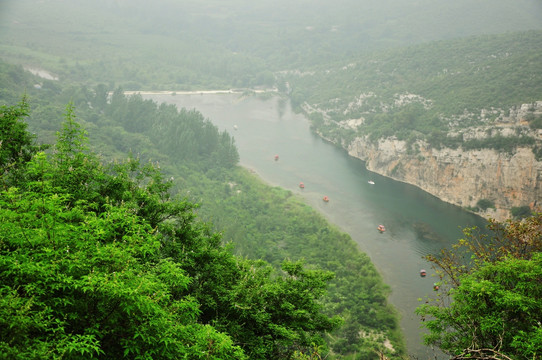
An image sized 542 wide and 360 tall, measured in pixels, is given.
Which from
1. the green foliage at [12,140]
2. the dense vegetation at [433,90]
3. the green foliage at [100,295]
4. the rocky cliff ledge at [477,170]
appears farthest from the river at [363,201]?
the green foliage at [12,140]

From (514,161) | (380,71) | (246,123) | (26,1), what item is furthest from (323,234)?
(26,1)

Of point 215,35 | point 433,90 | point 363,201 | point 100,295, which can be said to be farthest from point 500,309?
point 215,35

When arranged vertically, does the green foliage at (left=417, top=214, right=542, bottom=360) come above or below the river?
above

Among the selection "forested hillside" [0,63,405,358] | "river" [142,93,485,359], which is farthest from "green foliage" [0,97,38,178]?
"river" [142,93,485,359]

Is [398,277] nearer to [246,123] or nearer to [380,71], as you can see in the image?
[246,123]

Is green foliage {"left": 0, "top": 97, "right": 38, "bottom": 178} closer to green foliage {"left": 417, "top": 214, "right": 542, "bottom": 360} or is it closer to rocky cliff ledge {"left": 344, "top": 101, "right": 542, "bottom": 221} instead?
green foliage {"left": 417, "top": 214, "right": 542, "bottom": 360}
